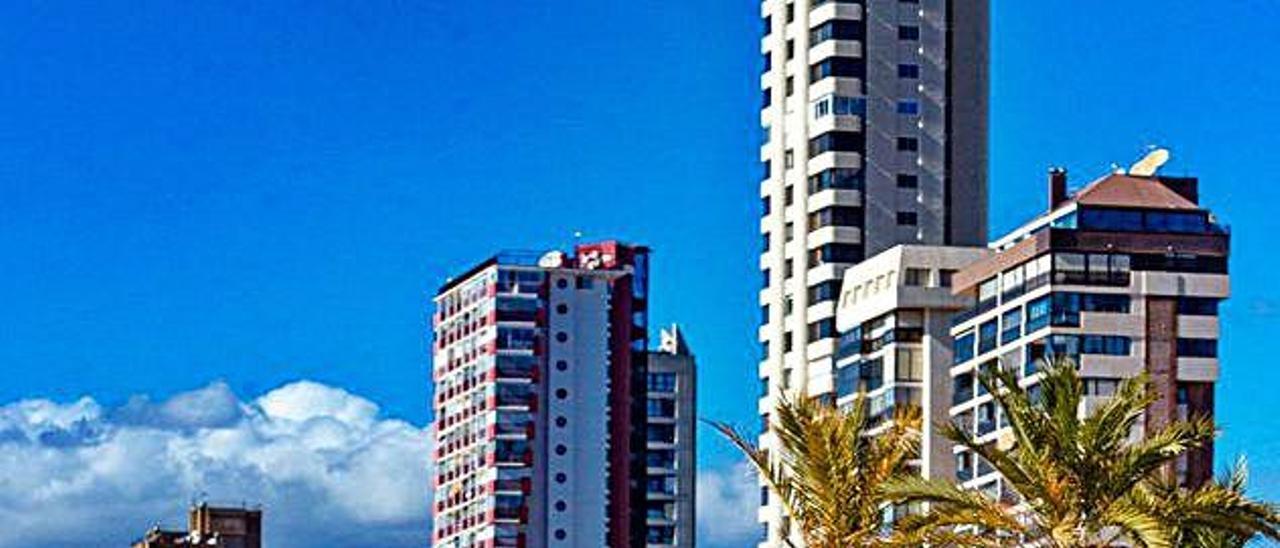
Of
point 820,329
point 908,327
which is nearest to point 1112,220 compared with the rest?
point 908,327

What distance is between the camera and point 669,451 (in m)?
195

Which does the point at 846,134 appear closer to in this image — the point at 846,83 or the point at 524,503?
the point at 846,83

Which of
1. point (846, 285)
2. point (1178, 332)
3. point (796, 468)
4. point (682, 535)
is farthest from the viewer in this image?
point (682, 535)

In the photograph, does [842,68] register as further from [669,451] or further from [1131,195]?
[669,451]

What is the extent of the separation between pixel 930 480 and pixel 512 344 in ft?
480

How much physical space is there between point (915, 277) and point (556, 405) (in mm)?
54975

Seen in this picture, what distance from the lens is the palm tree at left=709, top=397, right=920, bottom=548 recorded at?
41.0 m

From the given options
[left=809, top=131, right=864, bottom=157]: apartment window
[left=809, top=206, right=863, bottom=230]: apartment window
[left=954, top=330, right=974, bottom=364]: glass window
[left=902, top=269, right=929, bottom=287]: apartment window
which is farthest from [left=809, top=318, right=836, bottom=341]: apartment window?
[left=954, top=330, right=974, bottom=364]: glass window

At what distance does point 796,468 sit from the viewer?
41531mm

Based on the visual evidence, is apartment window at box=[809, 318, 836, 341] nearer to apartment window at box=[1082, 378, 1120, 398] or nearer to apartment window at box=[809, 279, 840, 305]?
apartment window at box=[809, 279, 840, 305]

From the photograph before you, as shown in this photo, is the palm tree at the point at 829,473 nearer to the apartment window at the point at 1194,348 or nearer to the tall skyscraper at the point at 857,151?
the apartment window at the point at 1194,348

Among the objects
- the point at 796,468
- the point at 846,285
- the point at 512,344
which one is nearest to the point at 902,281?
the point at 846,285

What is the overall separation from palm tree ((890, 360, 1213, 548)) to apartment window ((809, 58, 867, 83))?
101461mm

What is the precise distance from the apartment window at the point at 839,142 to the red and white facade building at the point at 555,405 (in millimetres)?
47385
